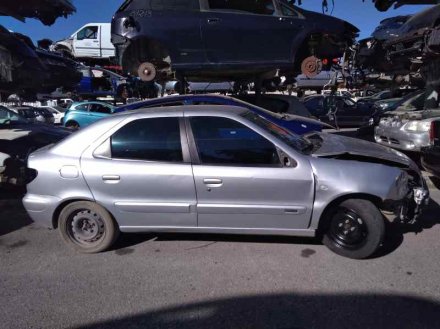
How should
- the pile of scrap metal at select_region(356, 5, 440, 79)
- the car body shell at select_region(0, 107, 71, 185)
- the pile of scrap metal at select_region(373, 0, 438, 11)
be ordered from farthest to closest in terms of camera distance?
the pile of scrap metal at select_region(373, 0, 438, 11) < the pile of scrap metal at select_region(356, 5, 440, 79) < the car body shell at select_region(0, 107, 71, 185)

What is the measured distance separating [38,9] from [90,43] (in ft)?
49.1

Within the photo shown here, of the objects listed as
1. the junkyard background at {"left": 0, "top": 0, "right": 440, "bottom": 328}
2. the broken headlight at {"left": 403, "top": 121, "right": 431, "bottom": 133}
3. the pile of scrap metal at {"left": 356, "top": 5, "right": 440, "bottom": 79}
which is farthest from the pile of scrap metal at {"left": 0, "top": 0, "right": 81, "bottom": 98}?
the broken headlight at {"left": 403, "top": 121, "right": 431, "bottom": 133}

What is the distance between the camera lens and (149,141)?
4027mm

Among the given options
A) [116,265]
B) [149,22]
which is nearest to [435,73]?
[149,22]

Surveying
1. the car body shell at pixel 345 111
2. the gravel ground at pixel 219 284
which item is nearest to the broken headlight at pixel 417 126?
the gravel ground at pixel 219 284

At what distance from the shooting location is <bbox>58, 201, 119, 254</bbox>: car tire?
13.5ft

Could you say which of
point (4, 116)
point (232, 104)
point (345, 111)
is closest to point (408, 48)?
point (232, 104)

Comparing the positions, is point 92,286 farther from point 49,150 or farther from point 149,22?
point 149,22

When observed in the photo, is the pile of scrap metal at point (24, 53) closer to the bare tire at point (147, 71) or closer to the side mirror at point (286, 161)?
the bare tire at point (147, 71)

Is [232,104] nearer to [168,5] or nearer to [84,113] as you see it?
[168,5]

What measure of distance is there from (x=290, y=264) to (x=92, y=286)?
1.79m

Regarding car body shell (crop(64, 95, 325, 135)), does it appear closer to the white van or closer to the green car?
the green car

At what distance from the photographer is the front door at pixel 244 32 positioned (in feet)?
24.6

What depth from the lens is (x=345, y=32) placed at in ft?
25.6
